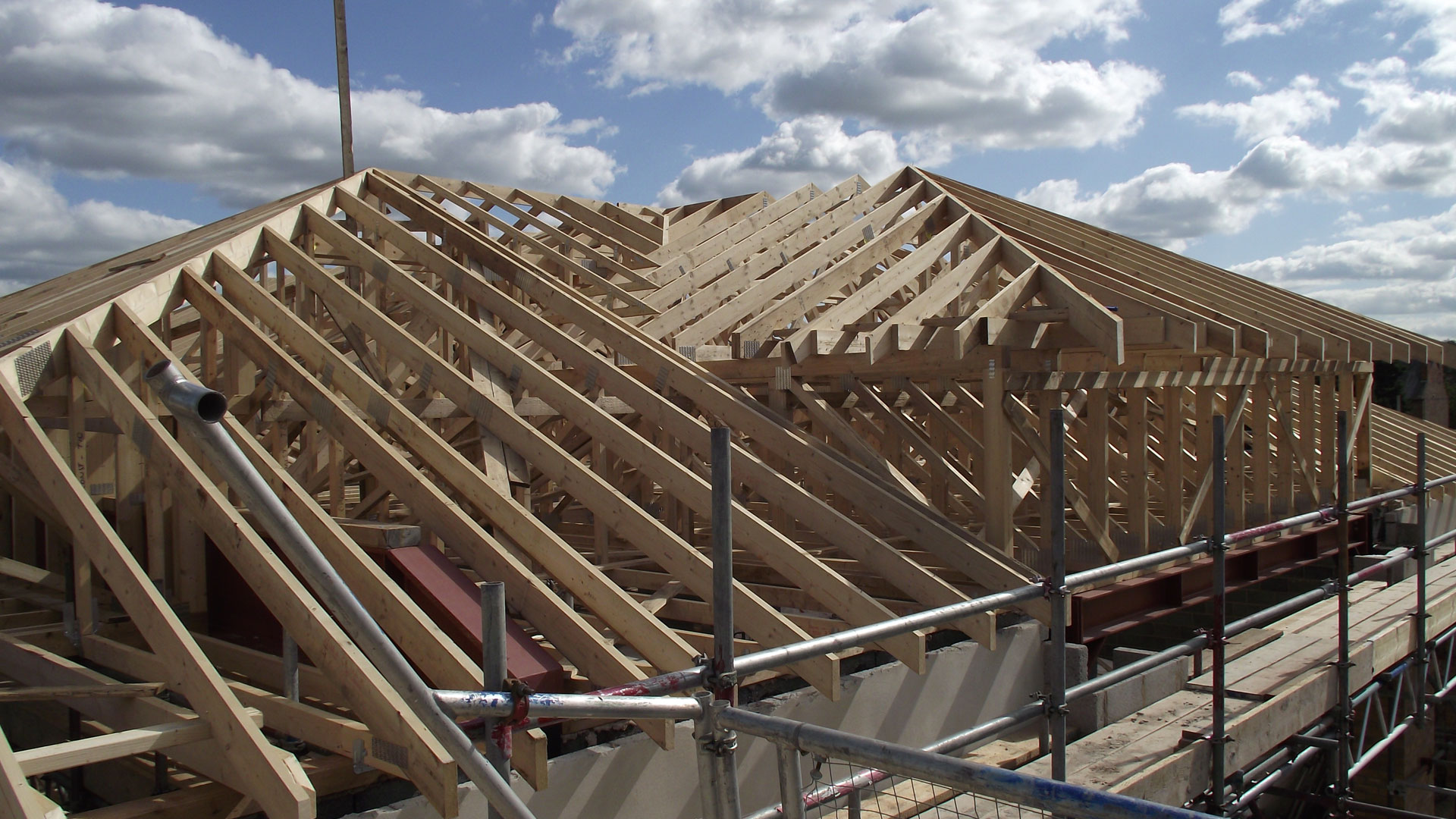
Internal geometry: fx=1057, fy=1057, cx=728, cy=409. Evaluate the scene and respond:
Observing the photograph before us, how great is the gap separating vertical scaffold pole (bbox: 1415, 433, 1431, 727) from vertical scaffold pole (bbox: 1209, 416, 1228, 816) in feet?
9.61

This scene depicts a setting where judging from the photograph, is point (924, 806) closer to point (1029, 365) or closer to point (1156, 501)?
point (1029, 365)

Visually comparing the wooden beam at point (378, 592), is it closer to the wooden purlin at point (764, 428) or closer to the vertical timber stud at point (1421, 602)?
the wooden purlin at point (764, 428)

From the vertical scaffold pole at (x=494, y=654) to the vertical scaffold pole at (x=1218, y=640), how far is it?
421 centimetres

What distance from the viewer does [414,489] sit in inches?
216

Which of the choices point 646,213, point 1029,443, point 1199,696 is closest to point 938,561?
point 1029,443

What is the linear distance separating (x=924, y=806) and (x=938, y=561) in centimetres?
358

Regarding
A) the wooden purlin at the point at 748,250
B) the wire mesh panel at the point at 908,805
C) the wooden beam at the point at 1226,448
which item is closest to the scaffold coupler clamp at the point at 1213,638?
the wire mesh panel at the point at 908,805

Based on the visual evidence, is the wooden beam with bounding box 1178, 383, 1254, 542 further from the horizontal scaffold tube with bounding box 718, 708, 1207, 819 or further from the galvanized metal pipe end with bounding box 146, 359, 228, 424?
the galvanized metal pipe end with bounding box 146, 359, 228, 424

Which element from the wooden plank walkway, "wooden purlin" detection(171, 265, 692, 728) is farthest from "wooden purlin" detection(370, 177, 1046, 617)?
"wooden purlin" detection(171, 265, 692, 728)

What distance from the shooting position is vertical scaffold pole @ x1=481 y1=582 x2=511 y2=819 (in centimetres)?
266

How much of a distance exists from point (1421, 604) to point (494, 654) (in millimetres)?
8075

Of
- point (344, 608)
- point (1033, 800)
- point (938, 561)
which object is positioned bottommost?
point (938, 561)

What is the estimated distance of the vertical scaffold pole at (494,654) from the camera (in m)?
2.66

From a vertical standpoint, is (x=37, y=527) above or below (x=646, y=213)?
below
